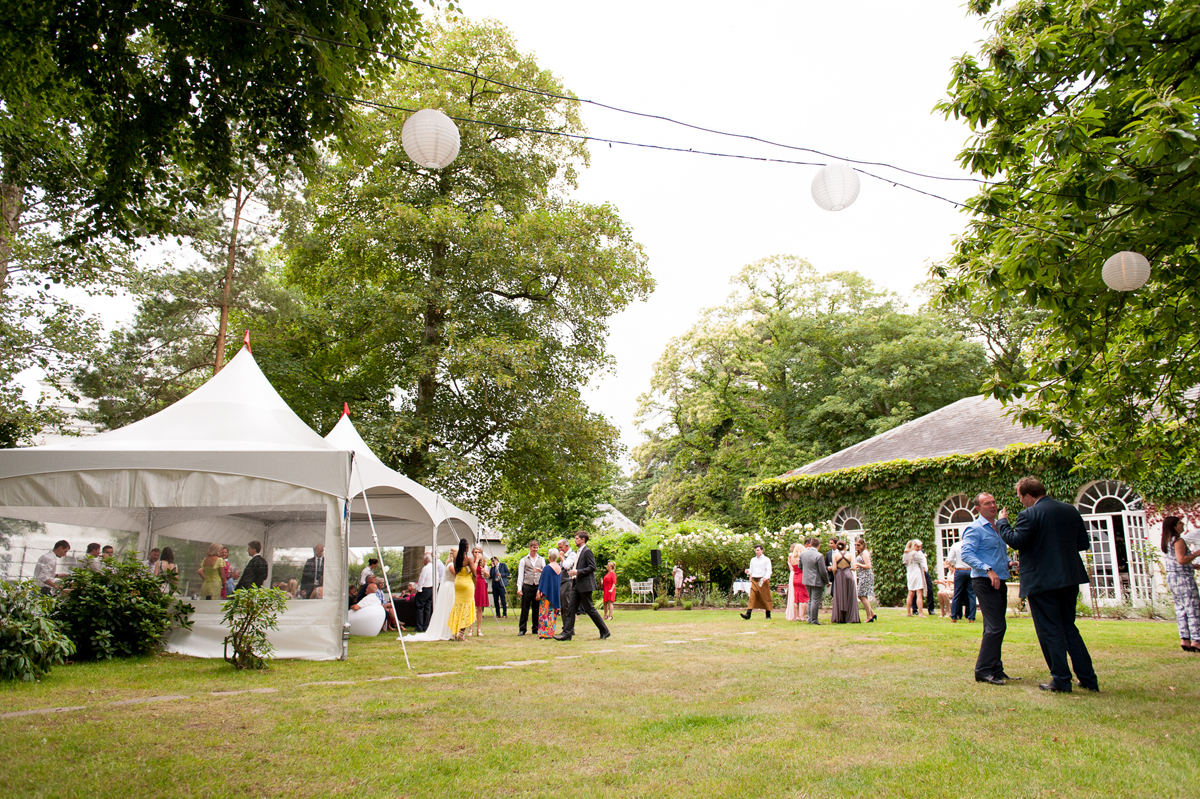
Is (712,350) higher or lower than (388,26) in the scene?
higher

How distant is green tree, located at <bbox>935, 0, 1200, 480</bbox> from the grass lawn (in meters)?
2.57

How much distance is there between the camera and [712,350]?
3503 cm

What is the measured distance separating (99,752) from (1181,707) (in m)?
6.55

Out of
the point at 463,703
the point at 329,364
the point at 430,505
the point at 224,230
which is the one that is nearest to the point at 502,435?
the point at 329,364

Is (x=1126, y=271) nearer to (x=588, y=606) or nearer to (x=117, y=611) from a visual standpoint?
(x=588, y=606)

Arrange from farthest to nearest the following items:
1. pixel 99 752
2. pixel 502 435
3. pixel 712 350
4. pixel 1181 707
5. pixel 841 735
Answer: pixel 712 350, pixel 502 435, pixel 1181 707, pixel 841 735, pixel 99 752

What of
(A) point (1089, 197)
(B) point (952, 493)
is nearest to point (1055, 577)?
(A) point (1089, 197)

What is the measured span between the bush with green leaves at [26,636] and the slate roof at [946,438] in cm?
1850

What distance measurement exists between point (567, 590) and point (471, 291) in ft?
34.4

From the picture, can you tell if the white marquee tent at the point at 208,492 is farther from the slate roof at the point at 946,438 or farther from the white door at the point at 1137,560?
the white door at the point at 1137,560

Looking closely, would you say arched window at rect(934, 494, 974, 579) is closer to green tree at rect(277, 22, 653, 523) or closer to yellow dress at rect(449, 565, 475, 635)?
green tree at rect(277, 22, 653, 523)

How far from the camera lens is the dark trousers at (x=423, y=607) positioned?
548 inches

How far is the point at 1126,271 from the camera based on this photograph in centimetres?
497

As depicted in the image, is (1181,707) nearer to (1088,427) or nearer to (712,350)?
(1088,427)
